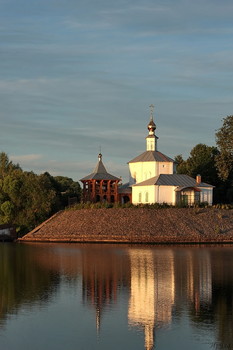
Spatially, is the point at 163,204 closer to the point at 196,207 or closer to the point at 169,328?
the point at 196,207

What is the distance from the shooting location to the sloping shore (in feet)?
204

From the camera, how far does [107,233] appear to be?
6369 cm

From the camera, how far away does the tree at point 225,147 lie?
75625mm

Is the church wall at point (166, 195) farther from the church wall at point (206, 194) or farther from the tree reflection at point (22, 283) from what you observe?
the tree reflection at point (22, 283)

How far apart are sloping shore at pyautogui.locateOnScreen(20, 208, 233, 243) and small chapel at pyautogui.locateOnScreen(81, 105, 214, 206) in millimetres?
4693

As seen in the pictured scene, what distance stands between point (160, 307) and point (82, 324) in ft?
13.7

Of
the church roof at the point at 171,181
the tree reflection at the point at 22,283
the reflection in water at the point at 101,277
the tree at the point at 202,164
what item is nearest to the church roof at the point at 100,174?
the church roof at the point at 171,181

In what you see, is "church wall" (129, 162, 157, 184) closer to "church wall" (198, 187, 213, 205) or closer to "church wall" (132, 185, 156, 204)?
"church wall" (132, 185, 156, 204)

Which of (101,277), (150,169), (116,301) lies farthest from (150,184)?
(116,301)

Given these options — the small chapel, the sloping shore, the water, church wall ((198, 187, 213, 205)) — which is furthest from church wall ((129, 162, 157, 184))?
the water

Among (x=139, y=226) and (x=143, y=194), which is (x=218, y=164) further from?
(x=139, y=226)

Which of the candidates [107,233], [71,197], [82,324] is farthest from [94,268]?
[71,197]

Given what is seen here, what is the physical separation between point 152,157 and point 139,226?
17533 millimetres

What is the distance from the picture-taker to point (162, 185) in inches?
2879
